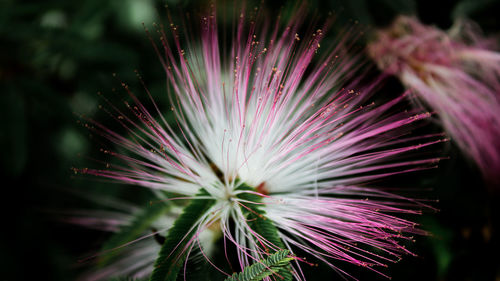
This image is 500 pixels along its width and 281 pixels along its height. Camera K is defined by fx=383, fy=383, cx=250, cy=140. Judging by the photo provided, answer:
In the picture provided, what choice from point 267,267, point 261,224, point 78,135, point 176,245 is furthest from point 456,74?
point 78,135

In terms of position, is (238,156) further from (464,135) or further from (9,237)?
(9,237)

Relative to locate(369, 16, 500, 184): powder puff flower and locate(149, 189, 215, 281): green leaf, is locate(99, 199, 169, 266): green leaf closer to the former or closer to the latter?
locate(149, 189, 215, 281): green leaf

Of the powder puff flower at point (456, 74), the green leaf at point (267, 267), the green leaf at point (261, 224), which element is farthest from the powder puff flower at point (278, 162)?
the powder puff flower at point (456, 74)

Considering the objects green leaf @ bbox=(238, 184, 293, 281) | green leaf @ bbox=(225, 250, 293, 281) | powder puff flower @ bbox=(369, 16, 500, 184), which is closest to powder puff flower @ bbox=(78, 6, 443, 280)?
green leaf @ bbox=(238, 184, 293, 281)

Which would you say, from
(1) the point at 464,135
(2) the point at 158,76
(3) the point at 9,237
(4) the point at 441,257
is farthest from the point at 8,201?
(1) the point at 464,135

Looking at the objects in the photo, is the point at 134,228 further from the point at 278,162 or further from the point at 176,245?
the point at 278,162
